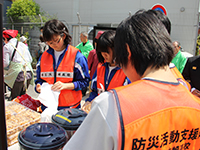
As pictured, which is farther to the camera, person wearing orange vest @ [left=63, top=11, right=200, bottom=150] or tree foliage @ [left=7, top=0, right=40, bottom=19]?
tree foliage @ [left=7, top=0, right=40, bottom=19]

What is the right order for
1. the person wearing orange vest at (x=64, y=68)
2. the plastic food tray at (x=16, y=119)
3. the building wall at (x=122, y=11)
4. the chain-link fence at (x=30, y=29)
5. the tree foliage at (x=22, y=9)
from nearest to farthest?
the plastic food tray at (x=16, y=119), the person wearing orange vest at (x=64, y=68), the building wall at (x=122, y=11), the chain-link fence at (x=30, y=29), the tree foliage at (x=22, y=9)

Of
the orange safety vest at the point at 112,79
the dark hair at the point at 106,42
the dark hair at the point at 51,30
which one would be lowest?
the orange safety vest at the point at 112,79

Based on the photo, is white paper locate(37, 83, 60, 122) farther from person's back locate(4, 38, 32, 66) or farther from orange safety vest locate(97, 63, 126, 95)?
person's back locate(4, 38, 32, 66)

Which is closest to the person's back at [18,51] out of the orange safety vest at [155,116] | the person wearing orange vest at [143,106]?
the person wearing orange vest at [143,106]

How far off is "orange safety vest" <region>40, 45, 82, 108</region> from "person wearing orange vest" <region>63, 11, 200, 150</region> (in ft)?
4.65

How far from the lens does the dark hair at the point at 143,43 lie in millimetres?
753

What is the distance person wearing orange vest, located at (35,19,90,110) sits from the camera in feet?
7.04

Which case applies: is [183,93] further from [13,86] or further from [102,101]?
[13,86]

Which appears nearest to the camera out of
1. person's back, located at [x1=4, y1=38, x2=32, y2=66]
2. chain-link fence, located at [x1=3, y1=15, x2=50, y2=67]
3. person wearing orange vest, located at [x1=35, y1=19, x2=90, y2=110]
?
person wearing orange vest, located at [x1=35, y1=19, x2=90, y2=110]

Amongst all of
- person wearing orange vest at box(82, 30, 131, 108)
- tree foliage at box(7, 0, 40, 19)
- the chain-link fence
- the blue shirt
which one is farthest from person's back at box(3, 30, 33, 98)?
tree foliage at box(7, 0, 40, 19)

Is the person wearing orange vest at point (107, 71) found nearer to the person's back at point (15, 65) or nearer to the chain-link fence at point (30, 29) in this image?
the person's back at point (15, 65)

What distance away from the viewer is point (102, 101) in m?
0.67

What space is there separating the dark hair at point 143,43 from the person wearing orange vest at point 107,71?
3.57 feet

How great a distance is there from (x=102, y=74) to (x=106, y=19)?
9.00 metres
